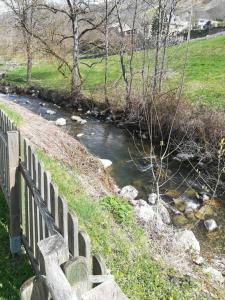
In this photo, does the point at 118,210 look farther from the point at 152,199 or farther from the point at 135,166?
the point at 135,166

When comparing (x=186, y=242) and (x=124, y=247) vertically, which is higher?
(x=124, y=247)

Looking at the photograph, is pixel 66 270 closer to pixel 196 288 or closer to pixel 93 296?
pixel 93 296

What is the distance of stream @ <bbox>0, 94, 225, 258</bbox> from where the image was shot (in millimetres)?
8023

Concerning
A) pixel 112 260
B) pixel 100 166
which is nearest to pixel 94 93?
pixel 100 166

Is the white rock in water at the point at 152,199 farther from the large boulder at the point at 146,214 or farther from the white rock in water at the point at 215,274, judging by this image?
the white rock in water at the point at 215,274

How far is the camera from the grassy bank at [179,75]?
58.1 feet

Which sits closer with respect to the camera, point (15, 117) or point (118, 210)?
point (118, 210)

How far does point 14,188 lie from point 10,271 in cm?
97

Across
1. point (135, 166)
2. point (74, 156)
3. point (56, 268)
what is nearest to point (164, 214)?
point (74, 156)

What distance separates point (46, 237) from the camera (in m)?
3.39

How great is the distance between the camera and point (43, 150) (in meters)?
8.77

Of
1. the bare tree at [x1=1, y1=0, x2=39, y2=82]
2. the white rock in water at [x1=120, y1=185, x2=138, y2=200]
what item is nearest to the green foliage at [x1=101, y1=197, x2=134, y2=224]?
the white rock in water at [x1=120, y1=185, x2=138, y2=200]

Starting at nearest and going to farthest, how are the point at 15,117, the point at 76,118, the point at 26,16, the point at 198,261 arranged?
1. the point at 198,261
2. the point at 15,117
3. the point at 76,118
4. the point at 26,16

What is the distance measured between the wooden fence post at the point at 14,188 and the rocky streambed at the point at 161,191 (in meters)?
2.77
